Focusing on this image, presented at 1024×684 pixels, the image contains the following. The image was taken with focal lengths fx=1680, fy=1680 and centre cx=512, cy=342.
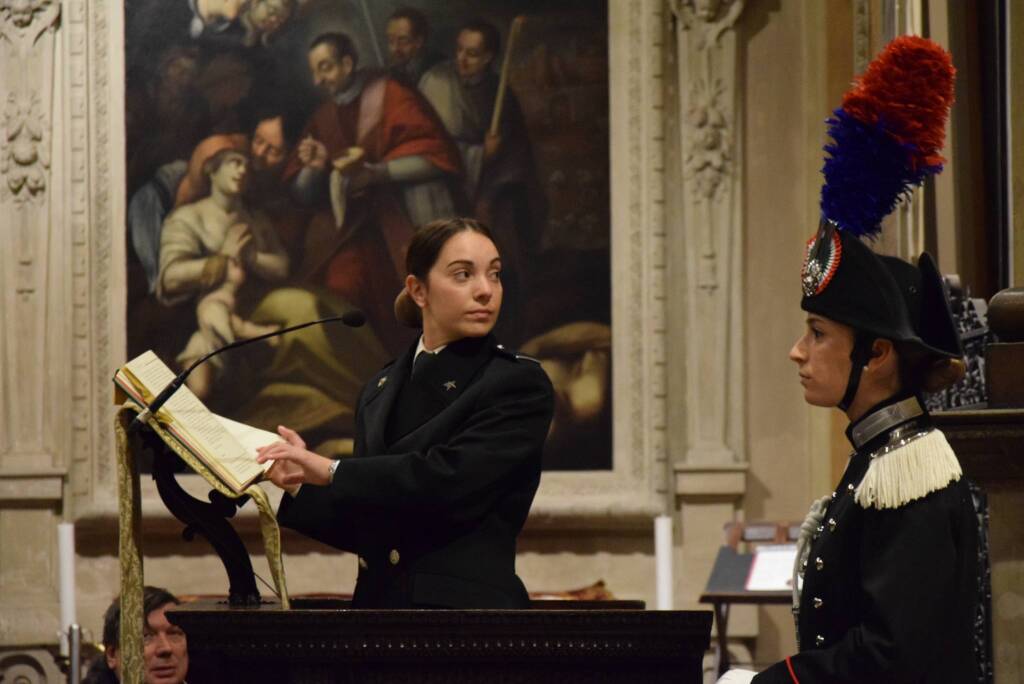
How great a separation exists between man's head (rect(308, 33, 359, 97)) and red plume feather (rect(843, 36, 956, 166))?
20.8ft

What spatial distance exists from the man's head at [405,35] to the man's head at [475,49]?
0.68ft

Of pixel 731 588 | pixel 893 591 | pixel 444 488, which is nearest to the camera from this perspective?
pixel 893 591

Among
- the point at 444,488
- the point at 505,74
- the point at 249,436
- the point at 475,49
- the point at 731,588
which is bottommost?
the point at 731,588

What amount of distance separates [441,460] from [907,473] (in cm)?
94

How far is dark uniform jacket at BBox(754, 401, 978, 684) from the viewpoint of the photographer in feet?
8.79

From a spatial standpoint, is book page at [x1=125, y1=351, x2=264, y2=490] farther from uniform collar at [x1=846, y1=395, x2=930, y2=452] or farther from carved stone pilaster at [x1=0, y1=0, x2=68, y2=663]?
carved stone pilaster at [x1=0, y1=0, x2=68, y2=663]

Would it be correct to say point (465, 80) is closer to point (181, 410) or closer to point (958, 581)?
point (181, 410)

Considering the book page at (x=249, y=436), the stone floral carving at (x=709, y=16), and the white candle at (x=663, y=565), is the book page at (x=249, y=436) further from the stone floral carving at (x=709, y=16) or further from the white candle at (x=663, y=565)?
the stone floral carving at (x=709, y=16)

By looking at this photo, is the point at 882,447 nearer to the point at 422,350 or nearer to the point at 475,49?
the point at 422,350

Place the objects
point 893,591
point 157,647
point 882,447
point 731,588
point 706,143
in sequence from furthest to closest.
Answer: point 706,143, point 731,588, point 157,647, point 882,447, point 893,591

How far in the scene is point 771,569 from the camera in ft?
24.1

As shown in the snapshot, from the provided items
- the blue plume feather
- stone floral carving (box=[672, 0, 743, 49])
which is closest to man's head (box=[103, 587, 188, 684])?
the blue plume feather

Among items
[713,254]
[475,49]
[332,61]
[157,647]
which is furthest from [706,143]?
[157,647]

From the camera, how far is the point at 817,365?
292 centimetres
